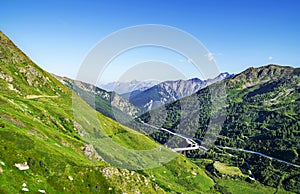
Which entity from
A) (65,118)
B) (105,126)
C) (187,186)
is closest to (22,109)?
(65,118)

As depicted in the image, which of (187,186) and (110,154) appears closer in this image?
(110,154)

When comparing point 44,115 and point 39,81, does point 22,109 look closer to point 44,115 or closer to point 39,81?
point 44,115

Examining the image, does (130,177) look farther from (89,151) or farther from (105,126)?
(105,126)

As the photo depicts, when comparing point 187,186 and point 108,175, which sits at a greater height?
point 108,175

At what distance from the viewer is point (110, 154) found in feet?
469

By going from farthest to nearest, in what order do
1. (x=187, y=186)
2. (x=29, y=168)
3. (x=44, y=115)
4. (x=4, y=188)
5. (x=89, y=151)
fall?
(x=187, y=186), (x=44, y=115), (x=89, y=151), (x=29, y=168), (x=4, y=188)

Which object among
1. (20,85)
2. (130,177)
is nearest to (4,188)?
(130,177)

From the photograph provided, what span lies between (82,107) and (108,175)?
11836 cm

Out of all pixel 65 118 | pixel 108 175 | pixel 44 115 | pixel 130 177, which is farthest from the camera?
pixel 65 118

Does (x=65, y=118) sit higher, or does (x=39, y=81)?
(x=39, y=81)

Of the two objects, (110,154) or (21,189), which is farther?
(110,154)

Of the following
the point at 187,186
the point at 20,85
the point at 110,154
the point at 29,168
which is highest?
the point at 20,85

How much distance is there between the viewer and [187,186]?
615ft

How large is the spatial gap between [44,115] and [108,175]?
52059 millimetres
